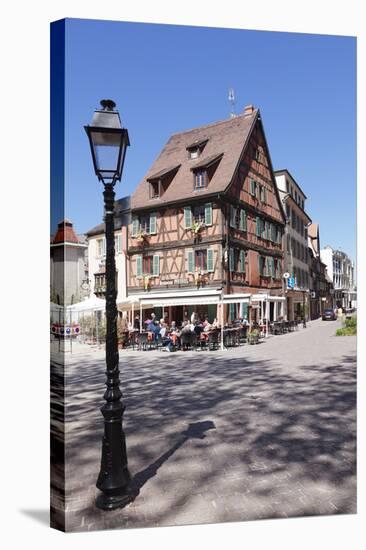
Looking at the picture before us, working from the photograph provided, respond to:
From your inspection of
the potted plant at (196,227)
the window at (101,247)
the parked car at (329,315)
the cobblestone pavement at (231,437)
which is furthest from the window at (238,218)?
the window at (101,247)

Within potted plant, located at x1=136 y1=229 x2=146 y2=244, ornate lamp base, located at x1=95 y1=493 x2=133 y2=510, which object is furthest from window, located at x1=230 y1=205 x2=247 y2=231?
ornate lamp base, located at x1=95 y1=493 x2=133 y2=510

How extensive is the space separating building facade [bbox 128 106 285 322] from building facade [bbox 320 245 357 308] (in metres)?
0.71

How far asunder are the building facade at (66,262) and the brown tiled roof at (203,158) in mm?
741

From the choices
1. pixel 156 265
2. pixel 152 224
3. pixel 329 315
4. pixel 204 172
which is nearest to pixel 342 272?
pixel 329 315

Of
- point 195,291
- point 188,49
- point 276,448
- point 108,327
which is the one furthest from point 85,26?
point 276,448

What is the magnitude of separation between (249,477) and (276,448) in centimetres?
66

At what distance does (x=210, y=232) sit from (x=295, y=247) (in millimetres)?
1125

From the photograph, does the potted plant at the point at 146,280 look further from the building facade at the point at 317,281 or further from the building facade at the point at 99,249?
the building facade at the point at 317,281

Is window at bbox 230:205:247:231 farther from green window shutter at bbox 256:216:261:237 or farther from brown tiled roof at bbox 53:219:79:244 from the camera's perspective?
brown tiled roof at bbox 53:219:79:244

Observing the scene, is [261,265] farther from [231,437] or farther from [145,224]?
[231,437]

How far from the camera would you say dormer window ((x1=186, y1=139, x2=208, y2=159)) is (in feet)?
15.5

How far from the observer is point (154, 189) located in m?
4.83

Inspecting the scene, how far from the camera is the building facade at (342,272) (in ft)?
15.1

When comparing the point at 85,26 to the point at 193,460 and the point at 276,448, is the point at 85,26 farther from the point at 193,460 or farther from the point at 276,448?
the point at 276,448
